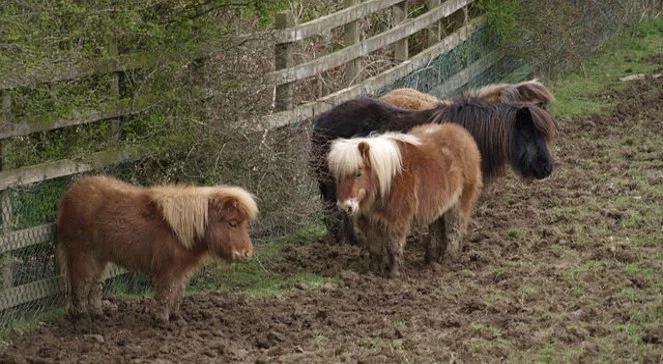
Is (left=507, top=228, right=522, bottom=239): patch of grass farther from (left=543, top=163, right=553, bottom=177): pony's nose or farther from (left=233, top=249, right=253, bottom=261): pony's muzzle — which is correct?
(left=233, top=249, right=253, bottom=261): pony's muzzle

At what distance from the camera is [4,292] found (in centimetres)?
815

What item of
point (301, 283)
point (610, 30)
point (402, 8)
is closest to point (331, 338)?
point (301, 283)

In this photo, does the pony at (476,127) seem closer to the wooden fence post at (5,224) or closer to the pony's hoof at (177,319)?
the pony's hoof at (177,319)

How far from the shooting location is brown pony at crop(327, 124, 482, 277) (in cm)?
928

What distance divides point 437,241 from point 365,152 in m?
1.22

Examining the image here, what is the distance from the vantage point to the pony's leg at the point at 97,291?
8406 millimetres

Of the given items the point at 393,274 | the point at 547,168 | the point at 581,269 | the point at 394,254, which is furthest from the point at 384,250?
the point at 547,168

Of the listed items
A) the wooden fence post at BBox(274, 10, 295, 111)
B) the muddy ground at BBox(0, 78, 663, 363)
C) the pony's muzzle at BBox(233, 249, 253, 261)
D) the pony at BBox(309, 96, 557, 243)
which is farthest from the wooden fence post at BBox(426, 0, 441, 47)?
the pony's muzzle at BBox(233, 249, 253, 261)

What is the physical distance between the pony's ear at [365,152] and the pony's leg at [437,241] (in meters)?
0.99

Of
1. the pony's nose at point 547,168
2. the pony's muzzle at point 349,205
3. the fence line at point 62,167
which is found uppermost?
the fence line at point 62,167

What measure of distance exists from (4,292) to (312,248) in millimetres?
3060

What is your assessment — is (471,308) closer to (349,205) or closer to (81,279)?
(349,205)

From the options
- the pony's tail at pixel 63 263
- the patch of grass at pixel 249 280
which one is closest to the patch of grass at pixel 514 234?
the patch of grass at pixel 249 280

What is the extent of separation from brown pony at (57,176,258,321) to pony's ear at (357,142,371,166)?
1217 mm
